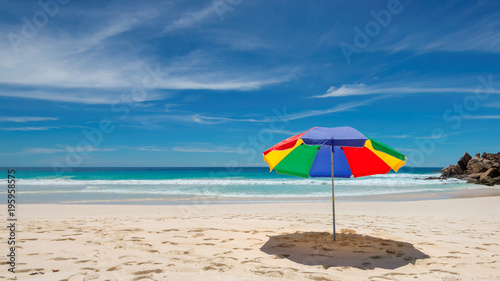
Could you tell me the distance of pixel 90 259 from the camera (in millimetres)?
4359

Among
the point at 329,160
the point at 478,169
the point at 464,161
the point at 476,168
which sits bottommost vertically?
the point at 478,169

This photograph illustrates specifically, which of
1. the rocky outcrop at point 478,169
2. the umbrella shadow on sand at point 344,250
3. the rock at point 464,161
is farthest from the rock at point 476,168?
the umbrella shadow on sand at point 344,250

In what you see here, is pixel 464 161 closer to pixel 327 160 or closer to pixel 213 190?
pixel 213 190

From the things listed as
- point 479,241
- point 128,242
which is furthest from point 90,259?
point 479,241

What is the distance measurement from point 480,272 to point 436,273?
63 cm

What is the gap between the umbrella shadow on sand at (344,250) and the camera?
14.4 feet

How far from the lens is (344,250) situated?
497 cm

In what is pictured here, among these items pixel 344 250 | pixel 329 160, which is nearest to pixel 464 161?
pixel 329 160

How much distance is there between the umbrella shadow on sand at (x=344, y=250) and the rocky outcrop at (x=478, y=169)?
2880 cm

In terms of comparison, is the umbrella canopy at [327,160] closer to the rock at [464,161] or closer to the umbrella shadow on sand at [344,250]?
the umbrella shadow on sand at [344,250]

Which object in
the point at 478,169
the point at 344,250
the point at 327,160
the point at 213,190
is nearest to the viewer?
the point at 344,250

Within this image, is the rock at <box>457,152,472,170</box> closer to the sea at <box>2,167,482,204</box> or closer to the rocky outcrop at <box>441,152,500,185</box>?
the rocky outcrop at <box>441,152,500,185</box>

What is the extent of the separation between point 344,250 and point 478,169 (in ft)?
123

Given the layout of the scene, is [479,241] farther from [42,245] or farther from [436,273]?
[42,245]
